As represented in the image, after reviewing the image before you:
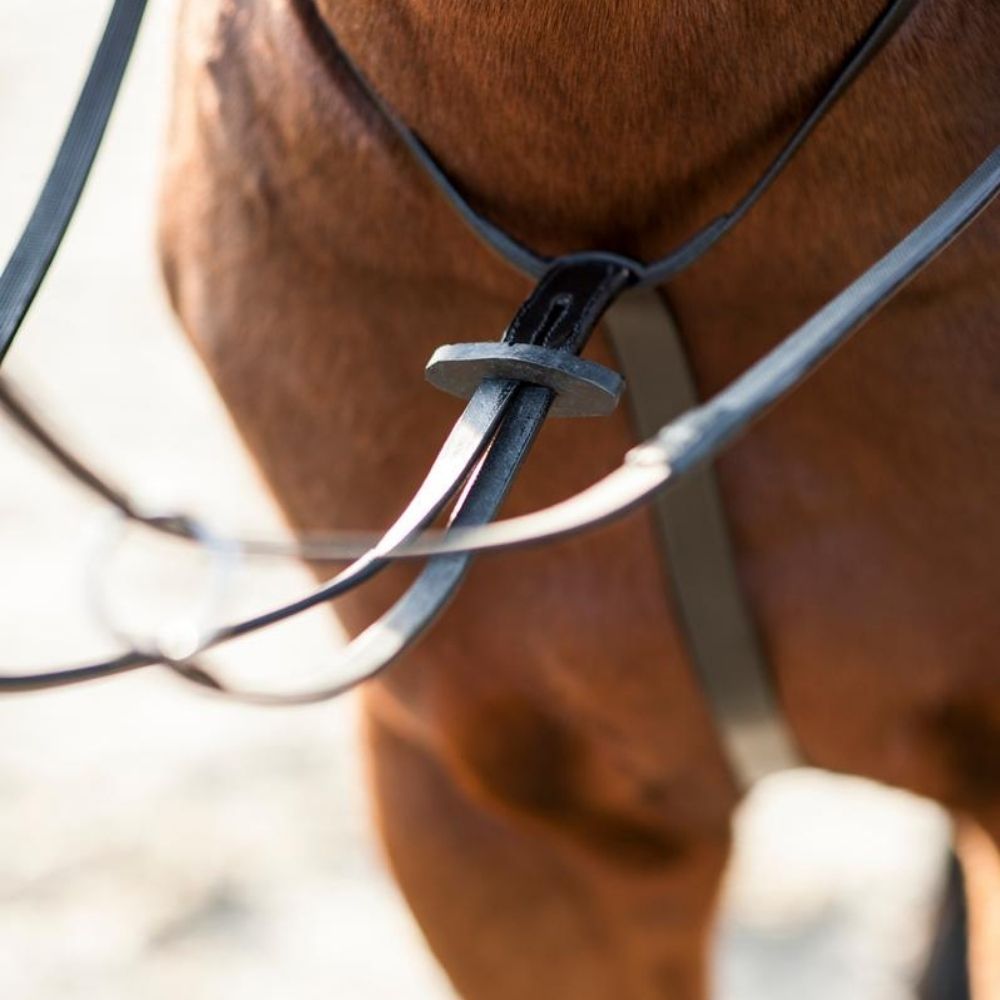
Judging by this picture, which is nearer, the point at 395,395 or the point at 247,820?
the point at 395,395

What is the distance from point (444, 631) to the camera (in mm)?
954

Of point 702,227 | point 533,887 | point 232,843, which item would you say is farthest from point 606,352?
point 232,843

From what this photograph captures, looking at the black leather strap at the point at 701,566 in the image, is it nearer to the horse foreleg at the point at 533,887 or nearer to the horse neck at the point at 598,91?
the horse neck at the point at 598,91

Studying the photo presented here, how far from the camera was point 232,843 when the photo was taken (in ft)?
5.94

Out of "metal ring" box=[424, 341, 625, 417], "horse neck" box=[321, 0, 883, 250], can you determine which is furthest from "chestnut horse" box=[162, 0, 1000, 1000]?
"metal ring" box=[424, 341, 625, 417]

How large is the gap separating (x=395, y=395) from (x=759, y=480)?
19cm

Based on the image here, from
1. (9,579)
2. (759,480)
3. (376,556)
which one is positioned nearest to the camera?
(376,556)

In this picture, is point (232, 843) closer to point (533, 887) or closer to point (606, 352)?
point (533, 887)

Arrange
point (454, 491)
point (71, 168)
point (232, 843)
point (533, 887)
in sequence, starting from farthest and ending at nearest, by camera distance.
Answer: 1. point (232, 843)
2. point (533, 887)
3. point (71, 168)
4. point (454, 491)

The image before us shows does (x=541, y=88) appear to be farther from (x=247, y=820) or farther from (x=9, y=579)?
(x=9, y=579)

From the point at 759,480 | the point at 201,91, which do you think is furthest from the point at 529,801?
the point at 201,91

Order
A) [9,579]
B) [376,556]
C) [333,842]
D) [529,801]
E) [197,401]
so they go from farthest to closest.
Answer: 1. [197,401]
2. [9,579]
3. [333,842]
4. [529,801]
5. [376,556]

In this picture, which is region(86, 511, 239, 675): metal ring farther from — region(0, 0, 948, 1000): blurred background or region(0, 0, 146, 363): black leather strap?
region(0, 0, 948, 1000): blurred background

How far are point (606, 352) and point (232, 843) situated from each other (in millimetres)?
1129
